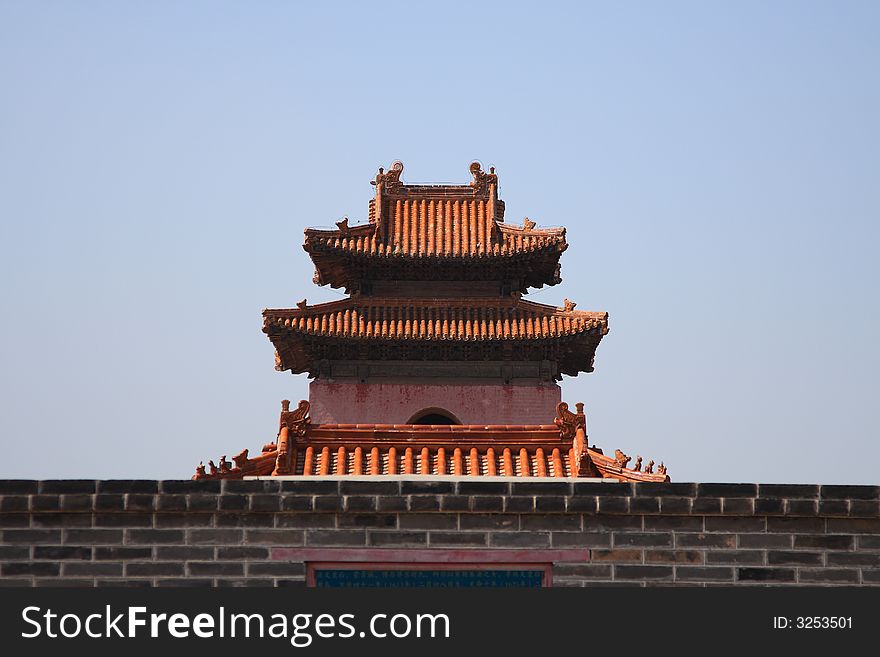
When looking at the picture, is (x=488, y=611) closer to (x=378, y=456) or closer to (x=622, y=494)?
(x=622, y=494)

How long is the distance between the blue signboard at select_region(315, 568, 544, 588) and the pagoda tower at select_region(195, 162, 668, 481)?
1531 centimetres

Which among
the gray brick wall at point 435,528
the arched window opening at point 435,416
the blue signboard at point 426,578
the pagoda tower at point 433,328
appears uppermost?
the pagoda tower at point 433,328

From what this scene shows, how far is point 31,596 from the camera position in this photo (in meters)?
10.1

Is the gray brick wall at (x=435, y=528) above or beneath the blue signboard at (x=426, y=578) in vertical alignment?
above

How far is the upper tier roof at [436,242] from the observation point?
96.8 feet

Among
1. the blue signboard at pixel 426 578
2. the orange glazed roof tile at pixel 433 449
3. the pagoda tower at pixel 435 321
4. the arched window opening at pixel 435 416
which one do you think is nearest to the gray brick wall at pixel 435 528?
the blue signboard at pixel 426 578

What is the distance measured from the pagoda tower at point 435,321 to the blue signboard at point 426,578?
50.2ft

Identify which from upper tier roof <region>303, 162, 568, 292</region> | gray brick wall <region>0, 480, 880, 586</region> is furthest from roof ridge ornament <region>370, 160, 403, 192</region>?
gray brick wall <region>0, 480, 880, 586</region>

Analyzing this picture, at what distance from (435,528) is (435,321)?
1782 cm

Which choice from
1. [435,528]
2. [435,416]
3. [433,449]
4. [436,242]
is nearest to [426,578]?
[435,528]

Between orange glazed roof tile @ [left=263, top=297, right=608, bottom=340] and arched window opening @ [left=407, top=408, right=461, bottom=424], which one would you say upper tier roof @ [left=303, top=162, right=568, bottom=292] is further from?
arched window opening @ [left=407, top=408, right=461, bottom=424]

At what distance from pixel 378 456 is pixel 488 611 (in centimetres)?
928

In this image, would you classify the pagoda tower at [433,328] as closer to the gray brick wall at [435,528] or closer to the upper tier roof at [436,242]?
the upper tier roof at [436,242]

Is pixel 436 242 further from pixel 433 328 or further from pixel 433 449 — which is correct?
pixel 433 449
